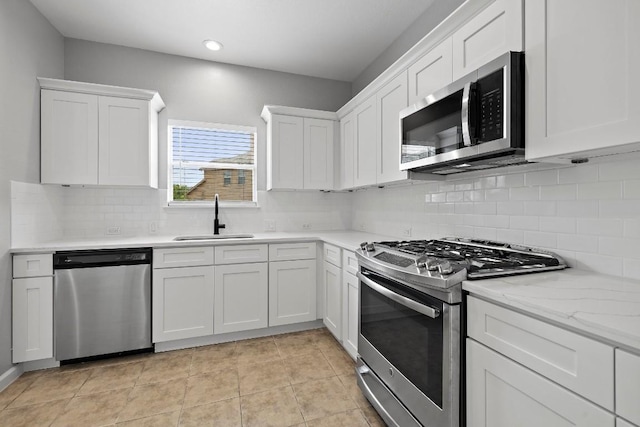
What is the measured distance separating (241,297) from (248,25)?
8.07 ft

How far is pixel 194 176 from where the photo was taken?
11.0 feet

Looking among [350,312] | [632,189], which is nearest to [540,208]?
[632,189]

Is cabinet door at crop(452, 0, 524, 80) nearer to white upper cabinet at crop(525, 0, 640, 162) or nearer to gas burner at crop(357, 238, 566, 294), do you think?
white upper cabinet at crop(525, 0, 640, 162)

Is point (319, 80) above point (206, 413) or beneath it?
above

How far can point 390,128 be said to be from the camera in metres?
2.40

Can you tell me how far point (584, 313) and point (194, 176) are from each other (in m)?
3.36

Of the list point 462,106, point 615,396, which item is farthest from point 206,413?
point 462,106

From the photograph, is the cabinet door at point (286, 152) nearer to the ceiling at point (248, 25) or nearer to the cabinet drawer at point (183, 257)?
the ceiling at point (248, 25)

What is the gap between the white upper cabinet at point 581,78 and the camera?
3.26 ft

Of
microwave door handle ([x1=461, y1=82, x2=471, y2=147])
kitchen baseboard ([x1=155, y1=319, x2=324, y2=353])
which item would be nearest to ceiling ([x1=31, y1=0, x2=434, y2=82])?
microwave door handle ([x1=461, y1=82, x2=471, y2=147])

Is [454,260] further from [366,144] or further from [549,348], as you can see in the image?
[366,144]

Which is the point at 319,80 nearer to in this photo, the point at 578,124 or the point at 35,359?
the point at 578,124

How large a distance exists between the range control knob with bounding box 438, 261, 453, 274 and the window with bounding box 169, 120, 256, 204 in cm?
264

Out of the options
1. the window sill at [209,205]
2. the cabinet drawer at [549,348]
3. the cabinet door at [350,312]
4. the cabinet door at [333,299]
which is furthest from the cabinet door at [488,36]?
the window sill at [209,205]
